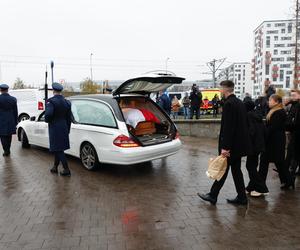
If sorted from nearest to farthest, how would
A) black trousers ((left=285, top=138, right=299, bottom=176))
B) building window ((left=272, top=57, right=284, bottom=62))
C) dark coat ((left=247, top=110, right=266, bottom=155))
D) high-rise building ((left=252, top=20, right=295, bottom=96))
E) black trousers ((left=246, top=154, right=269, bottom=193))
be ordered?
dark coat ((left=247, top=110, right=266, bottom=155)), black trousers ((left=246, top=154, right=269, bottom=193)), black trousers ((left=285, top=138, right=299, bottom=176)), high-rise building ((left=252, top=20, right=295, bottom=96)), building window ((left=272, top=57, right=284, bottom=62))

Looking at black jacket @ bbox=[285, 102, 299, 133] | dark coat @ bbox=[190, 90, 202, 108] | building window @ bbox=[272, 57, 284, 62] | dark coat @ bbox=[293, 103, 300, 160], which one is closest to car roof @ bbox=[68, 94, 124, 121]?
black jacket @ bbox=[285, 102, 299, 133]

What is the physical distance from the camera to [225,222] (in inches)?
166

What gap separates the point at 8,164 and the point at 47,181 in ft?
6.08

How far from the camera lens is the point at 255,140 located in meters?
5.12

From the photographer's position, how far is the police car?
19.9 ft

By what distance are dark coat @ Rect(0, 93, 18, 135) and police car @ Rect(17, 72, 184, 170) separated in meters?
1.72

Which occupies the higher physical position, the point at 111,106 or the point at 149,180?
the point at 111,106

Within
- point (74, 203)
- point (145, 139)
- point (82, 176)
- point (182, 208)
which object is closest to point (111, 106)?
point (145, 139)

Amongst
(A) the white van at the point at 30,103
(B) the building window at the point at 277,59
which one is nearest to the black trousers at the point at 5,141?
(A) the white van at the point at 30,103

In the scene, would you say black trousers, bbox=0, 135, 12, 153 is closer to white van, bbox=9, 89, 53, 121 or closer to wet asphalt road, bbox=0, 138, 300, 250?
wet asphalt road, bbox=0, 138, 300, 250

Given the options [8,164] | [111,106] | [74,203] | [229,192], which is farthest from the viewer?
[8,164]

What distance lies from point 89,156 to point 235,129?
3.37 metres

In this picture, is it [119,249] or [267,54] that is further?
[267,54]

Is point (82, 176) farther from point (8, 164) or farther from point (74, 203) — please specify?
point (8, 164)
